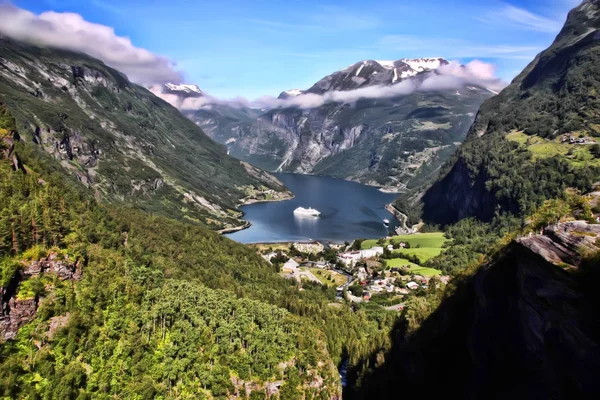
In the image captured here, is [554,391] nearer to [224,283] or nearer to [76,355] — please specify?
[76,355]

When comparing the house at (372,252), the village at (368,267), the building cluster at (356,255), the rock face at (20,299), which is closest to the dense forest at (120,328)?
the rock face at (20,299)

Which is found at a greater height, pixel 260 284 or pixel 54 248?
pixel 54 248

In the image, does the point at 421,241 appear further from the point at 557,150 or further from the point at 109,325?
the point at 109,325

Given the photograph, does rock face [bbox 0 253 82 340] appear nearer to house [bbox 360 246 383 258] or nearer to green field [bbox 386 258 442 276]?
green field [bbox 386 258 442 276]

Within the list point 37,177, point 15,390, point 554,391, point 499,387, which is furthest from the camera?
point 37,177

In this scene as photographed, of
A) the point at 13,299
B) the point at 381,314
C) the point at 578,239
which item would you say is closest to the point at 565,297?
the point at 578,239
